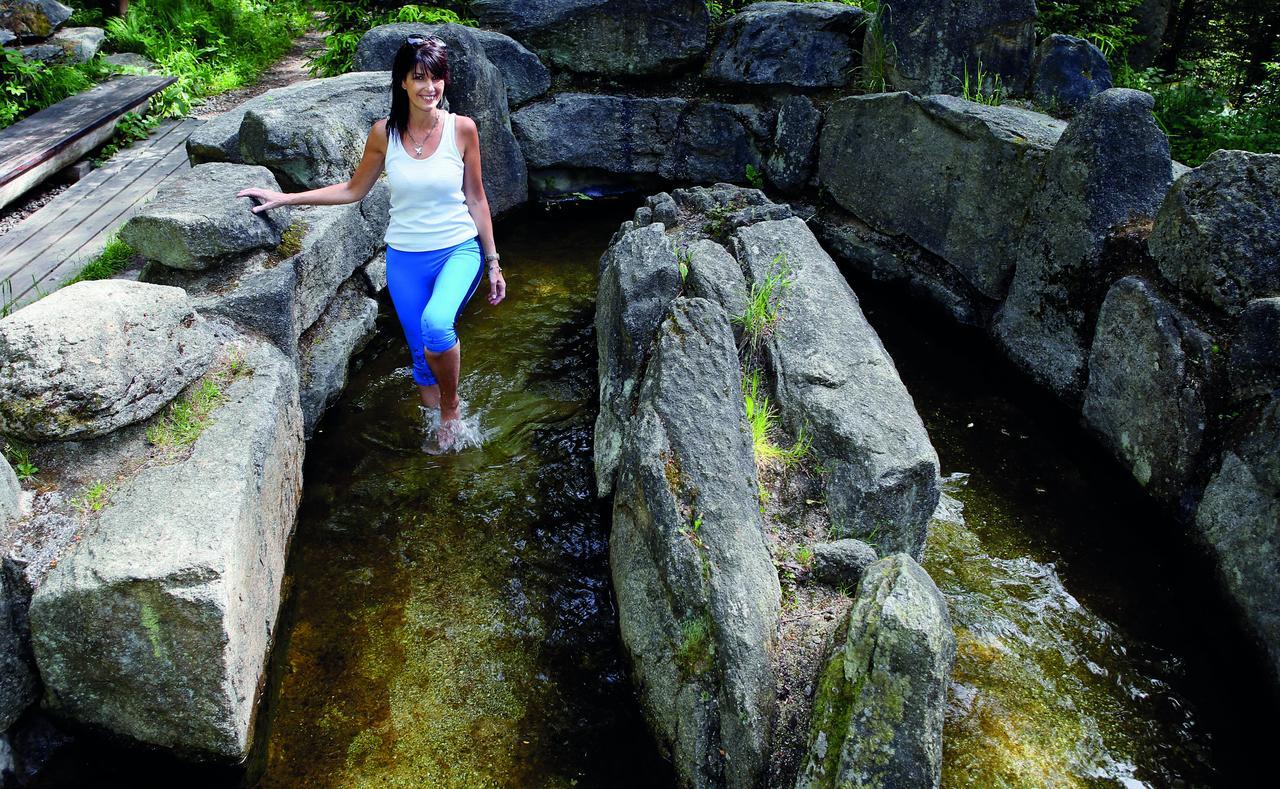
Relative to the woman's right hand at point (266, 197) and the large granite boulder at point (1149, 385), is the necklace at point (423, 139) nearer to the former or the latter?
the woman's right hand at point (266, 197)

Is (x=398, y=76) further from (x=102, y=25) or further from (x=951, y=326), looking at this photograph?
(x=102, y=25)

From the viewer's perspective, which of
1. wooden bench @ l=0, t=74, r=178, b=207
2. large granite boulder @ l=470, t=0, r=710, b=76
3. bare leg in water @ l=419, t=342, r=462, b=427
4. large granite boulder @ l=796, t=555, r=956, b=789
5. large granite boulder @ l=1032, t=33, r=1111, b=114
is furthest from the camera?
large granite boulder @ l=470, t=0, r=710, b=76

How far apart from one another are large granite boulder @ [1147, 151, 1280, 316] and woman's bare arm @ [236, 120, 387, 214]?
3.86 m

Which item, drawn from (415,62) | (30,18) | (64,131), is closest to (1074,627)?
(415,62)

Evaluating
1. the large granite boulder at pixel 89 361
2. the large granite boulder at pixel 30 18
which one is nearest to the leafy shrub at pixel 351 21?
the large granite boulder at pixel 30 18

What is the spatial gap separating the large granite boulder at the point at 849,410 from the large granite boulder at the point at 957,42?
10.3 ft

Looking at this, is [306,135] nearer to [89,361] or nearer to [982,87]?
[89,361]

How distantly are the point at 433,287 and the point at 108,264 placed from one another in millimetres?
1814

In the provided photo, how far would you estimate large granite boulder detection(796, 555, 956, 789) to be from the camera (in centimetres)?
231

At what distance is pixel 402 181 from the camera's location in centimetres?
424

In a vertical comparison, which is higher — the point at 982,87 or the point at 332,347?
the point at 982,87

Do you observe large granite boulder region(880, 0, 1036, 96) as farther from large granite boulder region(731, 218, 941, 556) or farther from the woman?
the woman

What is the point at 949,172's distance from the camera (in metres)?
5.93

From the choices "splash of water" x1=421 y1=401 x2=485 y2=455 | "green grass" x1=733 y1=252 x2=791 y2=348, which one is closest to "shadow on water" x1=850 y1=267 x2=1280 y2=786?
"green grass" x1=733 y1=252 x2=791 y2=348
